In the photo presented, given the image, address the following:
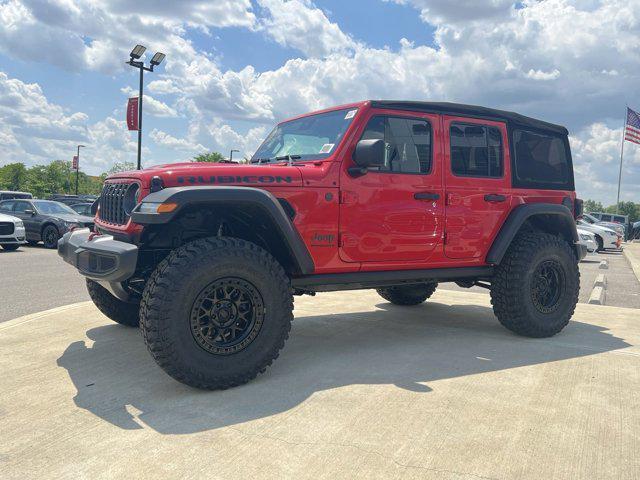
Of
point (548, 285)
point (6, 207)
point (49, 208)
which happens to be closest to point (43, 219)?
point (49, 208)

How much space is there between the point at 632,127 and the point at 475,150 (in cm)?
3265

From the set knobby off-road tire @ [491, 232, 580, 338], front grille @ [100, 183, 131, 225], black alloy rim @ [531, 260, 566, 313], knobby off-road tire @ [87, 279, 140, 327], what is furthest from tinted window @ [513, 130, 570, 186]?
knobby off-road tire @ [87, 279, 140, 327]

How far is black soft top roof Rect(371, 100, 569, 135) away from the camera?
14.5ft

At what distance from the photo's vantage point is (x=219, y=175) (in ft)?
11.8

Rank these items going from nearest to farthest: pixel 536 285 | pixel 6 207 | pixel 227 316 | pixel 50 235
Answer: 1. pixel 227 316
2. pixel 536 285
3. pixel 50 235
4. pixel 6 207

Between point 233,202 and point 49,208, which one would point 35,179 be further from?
point 233,202

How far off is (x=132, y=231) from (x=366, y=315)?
10.3 feet

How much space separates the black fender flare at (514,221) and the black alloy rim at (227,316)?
7.99 ft

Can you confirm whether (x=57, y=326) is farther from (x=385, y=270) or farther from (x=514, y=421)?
(x=514, y=421)

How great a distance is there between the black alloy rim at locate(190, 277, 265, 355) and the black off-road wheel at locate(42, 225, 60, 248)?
12926 mm

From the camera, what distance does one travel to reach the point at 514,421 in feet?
9.72

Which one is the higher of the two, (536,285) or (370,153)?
(370,153)

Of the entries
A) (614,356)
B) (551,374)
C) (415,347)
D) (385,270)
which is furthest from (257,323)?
(614,356)

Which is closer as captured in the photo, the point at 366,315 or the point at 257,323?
the point at 257,323
